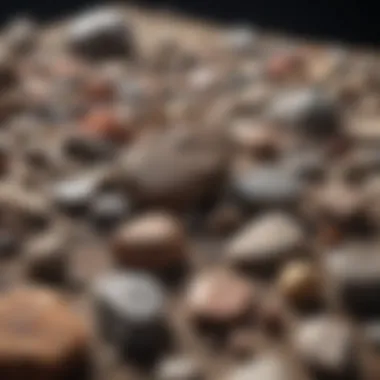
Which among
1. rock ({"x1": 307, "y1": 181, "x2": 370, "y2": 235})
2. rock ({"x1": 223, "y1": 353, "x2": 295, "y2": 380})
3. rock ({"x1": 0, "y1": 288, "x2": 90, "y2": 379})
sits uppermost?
rock ({"x1": 307, "y1": 181, "x2": 370, "y2": 235})

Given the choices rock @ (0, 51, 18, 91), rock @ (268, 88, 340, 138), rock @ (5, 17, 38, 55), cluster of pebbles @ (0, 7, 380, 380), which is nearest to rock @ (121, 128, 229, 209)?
cluster of pebbles @ (0, 7, 380, 380)

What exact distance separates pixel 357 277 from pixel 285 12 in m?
0.53

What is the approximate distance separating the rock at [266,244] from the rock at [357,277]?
0.03 metres

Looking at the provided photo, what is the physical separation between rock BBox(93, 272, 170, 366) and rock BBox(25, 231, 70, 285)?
0.11ft

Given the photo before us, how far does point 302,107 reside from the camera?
2.68 feet

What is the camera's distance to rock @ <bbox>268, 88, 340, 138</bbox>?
0.80m

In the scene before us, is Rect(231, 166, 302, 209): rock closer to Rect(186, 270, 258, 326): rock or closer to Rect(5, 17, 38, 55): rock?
Rect(186, 270, 258, 326): rock

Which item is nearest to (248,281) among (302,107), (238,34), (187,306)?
(187,306)

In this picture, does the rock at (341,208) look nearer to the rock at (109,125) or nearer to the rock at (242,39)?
the rock at (109,125)

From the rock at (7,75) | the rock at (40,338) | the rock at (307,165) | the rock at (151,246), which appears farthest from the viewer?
the rock at (7,75)

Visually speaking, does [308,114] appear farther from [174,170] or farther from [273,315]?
[273,315]

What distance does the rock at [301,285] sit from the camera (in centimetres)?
58

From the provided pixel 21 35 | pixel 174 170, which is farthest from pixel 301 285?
pixel 21 35

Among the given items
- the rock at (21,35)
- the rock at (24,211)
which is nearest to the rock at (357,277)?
the rock at (24,211)
